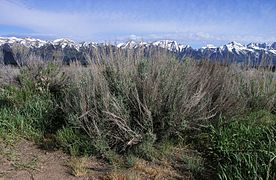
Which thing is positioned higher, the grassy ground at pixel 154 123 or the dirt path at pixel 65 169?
the grassy ground at pixel 154 123

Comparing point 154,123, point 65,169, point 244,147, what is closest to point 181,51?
point 154,123

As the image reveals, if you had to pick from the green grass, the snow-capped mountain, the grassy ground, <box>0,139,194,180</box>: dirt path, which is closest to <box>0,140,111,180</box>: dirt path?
<box>0,139,194,180</box>: dirt path

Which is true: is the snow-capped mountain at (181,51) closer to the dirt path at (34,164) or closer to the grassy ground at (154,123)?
the grassy ground at (154,123)

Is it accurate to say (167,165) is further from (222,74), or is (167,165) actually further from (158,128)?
(222,74)

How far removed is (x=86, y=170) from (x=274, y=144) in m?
2.40

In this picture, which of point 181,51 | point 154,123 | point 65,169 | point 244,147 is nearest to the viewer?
point 244,147

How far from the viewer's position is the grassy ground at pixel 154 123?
4750 millimetres

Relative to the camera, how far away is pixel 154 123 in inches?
224

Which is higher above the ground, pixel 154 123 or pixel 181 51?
pixel 181 51

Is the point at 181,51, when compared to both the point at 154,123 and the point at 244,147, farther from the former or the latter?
the point at 244,147

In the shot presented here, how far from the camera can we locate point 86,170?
4.80 m

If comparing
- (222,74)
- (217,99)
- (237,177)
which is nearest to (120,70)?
(217,99)

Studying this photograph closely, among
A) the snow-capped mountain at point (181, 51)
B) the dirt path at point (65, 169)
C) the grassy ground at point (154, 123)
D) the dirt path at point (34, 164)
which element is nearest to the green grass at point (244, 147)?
the grassy ground at point (154, 123)

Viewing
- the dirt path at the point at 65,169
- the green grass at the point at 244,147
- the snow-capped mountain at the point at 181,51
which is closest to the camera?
the green grass at the point at 244,147
